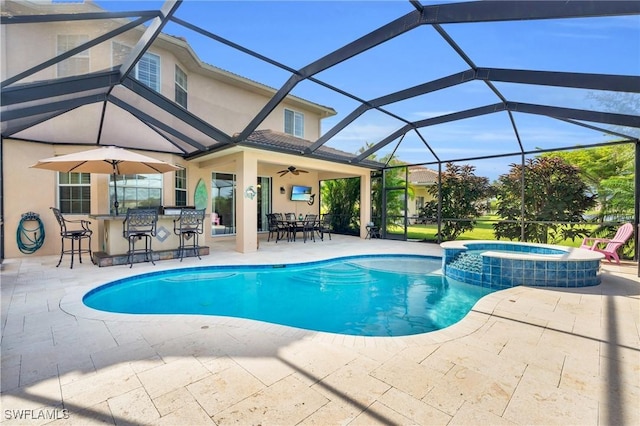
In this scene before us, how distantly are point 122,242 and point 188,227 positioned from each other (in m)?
1.54

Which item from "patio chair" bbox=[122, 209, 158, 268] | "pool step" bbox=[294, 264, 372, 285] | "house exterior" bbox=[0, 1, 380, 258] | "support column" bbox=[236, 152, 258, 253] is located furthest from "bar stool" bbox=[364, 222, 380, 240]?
"patio chair" bbox=[122, 209, 158, 268]

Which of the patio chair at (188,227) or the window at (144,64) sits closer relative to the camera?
the patio chair at (188,227)

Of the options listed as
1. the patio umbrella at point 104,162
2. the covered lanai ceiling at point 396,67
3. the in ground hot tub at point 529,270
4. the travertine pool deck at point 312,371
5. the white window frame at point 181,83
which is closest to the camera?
the travertine pool deck at point 312,371

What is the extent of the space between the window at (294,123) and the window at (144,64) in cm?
600

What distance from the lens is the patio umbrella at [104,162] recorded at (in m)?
6.51

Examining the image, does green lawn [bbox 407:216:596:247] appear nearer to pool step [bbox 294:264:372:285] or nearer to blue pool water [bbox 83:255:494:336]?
blue pool water [bbox 83:255:494:336]

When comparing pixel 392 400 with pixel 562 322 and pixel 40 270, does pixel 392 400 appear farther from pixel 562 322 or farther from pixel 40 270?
pixel 40 270

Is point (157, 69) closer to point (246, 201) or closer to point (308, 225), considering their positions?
point (246, 201)

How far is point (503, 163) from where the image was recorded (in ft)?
35.1

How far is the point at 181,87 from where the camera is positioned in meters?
10.7

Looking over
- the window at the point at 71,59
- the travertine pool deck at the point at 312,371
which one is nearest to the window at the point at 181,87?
the window at the point at 71,59

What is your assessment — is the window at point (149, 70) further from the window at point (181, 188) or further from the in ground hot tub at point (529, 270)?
the in ground hot tub at point (529, 270)

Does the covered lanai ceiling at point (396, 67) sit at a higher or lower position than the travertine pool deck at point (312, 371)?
higher

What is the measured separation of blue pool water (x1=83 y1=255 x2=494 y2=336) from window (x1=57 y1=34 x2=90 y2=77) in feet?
20.9
